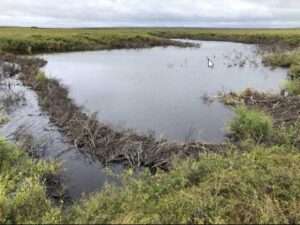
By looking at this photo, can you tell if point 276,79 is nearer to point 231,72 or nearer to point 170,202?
point 231,72

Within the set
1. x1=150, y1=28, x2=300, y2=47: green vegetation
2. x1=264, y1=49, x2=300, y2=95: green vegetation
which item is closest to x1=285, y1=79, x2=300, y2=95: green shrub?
x1=264, y1=49, x2=300, y2=95: green vegetation

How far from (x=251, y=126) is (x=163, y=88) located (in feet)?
32.6

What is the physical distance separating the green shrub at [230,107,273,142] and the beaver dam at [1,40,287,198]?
65 centimetres

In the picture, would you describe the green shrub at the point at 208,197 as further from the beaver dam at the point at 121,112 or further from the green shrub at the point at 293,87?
the green shrub at the point at 293,87

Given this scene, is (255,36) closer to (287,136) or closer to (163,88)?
(163,88)

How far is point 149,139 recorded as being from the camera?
11.3 meters

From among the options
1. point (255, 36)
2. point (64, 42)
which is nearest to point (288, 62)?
point (64, 42)

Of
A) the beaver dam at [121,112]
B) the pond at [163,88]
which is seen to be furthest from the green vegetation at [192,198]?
the pond at [163,88]

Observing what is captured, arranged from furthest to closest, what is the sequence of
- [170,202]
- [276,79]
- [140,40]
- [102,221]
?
[140,40] < [276,79] < [170,202] < [102,221]

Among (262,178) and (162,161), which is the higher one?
(262,178)

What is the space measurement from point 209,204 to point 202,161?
1766mm

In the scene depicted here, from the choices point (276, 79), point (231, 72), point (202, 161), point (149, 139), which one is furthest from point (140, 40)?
point (202, 161)

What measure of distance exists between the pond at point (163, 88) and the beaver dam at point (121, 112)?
36 mm

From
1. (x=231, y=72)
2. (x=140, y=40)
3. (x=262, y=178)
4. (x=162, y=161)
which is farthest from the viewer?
(x=140, y=40)
